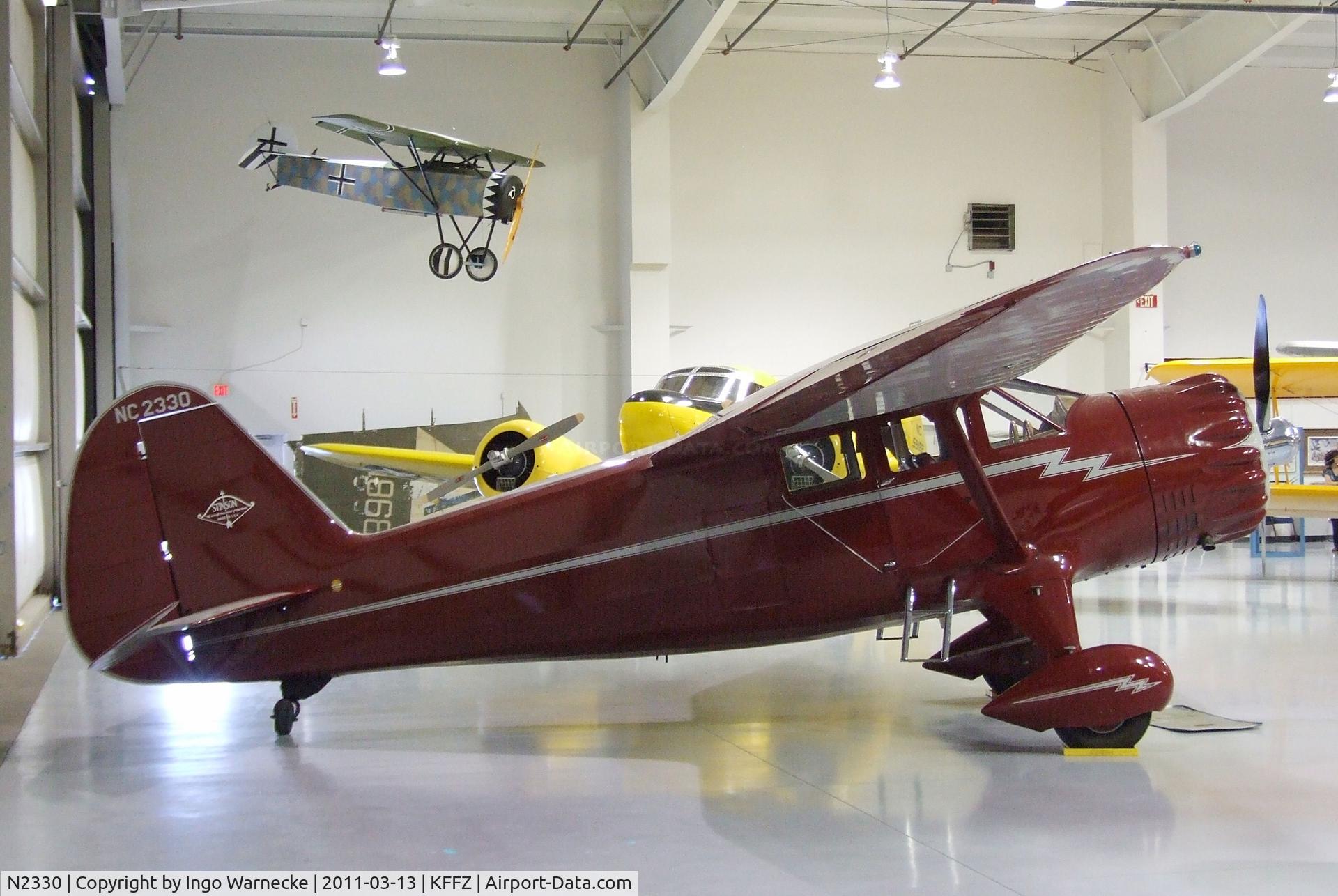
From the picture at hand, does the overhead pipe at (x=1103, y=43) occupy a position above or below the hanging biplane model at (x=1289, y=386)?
above

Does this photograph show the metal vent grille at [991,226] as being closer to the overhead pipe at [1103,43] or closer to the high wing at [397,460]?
the overhead pipe at [1103,43]

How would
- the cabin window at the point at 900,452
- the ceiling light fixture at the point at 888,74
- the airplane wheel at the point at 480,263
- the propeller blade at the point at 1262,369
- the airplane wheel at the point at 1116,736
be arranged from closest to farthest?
the airplane wheel at the point at 1116,736 < the cabin window at the point at 900,452 < the propeller blade at the point at 1262,369 < the airplane wheel at the point at 480,263 < the ceiling light fixture at the point at 888,74

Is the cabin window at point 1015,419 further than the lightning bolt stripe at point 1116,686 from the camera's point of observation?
Yes

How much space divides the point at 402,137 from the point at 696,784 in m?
10.00

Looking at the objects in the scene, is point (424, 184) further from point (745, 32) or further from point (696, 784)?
point (696, 784)

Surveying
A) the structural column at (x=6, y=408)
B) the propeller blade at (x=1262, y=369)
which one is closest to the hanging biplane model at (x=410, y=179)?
the structural column at (x=6, y=408)

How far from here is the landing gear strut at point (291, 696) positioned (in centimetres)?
591

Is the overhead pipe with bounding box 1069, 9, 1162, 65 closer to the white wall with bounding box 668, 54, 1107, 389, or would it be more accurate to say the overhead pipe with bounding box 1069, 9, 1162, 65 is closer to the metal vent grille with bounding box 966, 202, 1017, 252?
the white wall with bounding box 668, 54, 1107, 389

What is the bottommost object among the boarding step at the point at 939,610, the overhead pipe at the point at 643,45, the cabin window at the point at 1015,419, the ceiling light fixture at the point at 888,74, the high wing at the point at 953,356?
the boarding step at the point at 939,610

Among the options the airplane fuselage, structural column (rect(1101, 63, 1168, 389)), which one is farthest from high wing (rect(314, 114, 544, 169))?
structural column (rect(1101, 63, 1168, 389))

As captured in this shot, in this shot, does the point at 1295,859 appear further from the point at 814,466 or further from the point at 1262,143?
the point at 1262,143

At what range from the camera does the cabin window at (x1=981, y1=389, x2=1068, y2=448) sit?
6156 mm

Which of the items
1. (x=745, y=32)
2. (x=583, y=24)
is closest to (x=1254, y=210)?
(x=745, y=32)

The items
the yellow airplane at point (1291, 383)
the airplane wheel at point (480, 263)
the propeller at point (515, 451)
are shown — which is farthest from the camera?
the airplane wheel at point (480, 263)
